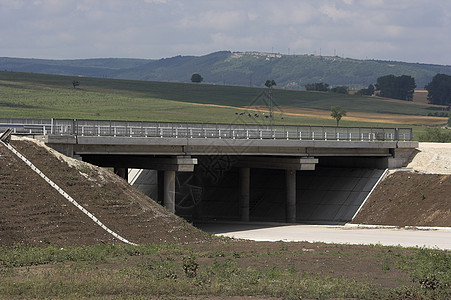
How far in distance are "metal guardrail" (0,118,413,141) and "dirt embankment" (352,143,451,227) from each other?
17.5 ft

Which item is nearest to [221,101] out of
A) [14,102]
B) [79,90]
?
[79,90]

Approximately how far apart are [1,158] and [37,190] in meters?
3.37

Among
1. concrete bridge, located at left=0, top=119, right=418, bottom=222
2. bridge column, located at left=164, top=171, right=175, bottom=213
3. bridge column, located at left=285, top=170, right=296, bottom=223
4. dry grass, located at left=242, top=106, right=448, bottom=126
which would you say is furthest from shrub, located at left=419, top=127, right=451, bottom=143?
bridge column, located at left=164, top=171, right=175, bottom=213

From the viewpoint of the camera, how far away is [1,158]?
40.2 meters

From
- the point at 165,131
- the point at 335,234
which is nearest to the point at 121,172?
the point at 165,131

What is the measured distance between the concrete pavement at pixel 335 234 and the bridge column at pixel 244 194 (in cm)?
465

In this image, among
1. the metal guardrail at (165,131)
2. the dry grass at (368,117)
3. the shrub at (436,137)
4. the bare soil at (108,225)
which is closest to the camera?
the bare soil at (108,225)

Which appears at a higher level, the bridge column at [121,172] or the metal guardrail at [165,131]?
the metal guardrail at [165,131]

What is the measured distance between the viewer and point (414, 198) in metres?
60.3

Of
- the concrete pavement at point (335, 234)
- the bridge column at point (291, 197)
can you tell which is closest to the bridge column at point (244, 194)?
the bridge column at point (291, 197)

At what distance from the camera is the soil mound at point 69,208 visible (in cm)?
3519

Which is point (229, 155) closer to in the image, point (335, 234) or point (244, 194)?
point (244, 194)

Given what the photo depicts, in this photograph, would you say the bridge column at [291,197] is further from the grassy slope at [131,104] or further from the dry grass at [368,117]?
the dry grass at [368,117]

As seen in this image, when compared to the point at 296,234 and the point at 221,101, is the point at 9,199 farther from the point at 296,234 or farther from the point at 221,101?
the point at 221,101
